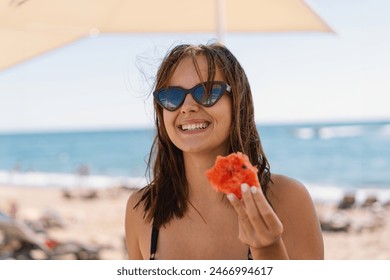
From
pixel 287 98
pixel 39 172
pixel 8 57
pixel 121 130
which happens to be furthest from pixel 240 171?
pixel 121 130

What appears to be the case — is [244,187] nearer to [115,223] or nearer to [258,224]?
[258,224]

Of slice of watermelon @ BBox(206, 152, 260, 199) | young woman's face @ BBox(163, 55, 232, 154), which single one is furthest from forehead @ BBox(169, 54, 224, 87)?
slice of watermelon @ BBox(206, 152, 260, 199)

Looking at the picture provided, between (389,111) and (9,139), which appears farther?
(9,139)

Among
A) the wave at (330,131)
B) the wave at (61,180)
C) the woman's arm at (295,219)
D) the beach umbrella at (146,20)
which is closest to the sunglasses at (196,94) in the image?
the woman's arm at (295,219)

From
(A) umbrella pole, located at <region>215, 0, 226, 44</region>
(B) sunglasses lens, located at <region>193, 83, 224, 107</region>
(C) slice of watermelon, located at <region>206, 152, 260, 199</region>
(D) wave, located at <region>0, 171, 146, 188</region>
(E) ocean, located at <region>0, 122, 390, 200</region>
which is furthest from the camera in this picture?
(D) wave, located at <region>0, 171, 146, 188</region>

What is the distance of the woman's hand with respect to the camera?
1.46m

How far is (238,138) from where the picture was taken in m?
1.85

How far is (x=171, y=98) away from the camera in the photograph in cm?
Answer: 182

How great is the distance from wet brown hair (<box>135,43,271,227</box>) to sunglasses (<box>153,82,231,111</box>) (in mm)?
38

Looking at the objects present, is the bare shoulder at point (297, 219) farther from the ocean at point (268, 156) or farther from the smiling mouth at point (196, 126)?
the ocean at point (268, 156)

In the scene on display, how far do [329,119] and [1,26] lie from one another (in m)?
36.0

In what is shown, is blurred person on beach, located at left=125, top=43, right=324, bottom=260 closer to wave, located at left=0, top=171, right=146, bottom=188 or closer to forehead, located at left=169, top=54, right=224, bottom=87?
forehead, located at left=169, top=54, right=224, bottom=87

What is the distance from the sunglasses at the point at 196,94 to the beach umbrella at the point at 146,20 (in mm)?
1918

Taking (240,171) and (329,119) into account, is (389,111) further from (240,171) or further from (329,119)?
(240,171)
